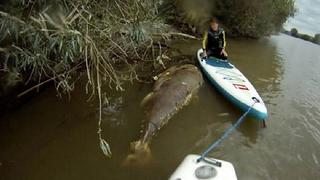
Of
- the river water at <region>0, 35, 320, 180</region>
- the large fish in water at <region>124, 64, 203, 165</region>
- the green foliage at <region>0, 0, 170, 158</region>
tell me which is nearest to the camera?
the green foliage at <region>0, 0, 170, 158</region>

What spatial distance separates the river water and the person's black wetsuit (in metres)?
1.20

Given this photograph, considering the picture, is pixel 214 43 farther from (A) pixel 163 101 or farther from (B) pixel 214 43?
(A) pixel 163 101

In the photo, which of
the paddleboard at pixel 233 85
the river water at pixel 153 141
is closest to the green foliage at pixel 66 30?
the river water at pixel 153 141

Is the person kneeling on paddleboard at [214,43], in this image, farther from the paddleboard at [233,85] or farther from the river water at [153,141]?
the river water at [153,141]

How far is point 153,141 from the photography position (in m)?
6.66

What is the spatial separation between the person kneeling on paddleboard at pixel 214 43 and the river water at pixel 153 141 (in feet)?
3.85

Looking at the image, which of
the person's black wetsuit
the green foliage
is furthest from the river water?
the person's black wetsuit

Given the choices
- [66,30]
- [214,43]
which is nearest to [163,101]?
[66,30]

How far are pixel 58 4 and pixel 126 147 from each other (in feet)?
8.77

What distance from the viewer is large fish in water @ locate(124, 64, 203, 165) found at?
6.00 metres

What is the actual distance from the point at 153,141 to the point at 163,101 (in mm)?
904

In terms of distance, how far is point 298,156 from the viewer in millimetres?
6754

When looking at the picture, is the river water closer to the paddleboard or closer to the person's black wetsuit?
the paddleboard

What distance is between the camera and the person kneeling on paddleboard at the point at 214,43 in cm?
1015
